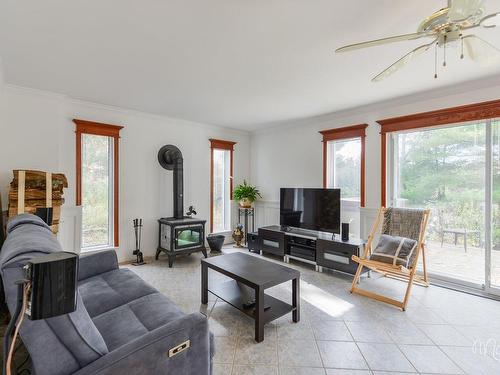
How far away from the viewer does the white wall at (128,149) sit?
3.22 metres

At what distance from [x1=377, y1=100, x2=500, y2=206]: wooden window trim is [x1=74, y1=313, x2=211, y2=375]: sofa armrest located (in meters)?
3.31

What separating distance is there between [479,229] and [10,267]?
4189 millimetres

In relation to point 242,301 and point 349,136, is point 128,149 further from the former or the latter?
point 349,136

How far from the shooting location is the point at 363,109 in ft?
13.2

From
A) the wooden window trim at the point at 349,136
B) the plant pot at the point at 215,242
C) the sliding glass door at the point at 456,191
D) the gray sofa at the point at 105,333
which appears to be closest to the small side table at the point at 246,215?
the plant pot at the point at 215,242

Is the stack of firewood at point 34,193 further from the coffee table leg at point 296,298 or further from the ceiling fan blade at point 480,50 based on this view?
the ceiling fan blade at point 480,50

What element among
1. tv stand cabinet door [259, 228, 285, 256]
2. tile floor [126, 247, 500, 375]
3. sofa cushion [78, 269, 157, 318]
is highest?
sofa cushion [78, 269, 157, 318]

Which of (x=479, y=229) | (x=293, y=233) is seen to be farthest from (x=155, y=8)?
(x=479, y=229)

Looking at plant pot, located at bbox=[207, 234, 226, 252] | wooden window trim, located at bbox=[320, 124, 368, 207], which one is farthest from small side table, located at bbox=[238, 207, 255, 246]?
wooden window trim, located at bbox=[320, 124, 368, 207]

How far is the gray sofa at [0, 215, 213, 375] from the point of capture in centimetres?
97

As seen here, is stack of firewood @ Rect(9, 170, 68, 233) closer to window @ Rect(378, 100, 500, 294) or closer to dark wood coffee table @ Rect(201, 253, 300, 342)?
dark wood coffee table @ Rect(201, 253, 300, 342)

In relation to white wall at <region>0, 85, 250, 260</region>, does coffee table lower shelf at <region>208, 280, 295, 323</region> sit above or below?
below

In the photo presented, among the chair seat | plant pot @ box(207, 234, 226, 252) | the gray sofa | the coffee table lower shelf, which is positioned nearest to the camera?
the gray sofa

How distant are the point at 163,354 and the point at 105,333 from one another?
0.52 metres
